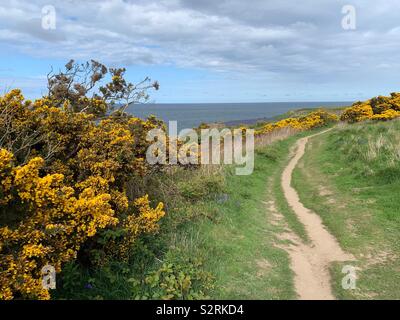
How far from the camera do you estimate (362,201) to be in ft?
37.4

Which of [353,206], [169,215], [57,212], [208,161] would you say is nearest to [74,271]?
[57,212]

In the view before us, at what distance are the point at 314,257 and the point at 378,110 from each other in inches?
1101

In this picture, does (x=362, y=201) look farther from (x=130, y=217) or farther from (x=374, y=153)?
(x=130, y=217)

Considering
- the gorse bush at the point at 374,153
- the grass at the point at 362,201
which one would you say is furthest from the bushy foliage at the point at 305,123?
the grass at the point at 362,201

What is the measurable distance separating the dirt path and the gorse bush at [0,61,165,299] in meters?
3.13

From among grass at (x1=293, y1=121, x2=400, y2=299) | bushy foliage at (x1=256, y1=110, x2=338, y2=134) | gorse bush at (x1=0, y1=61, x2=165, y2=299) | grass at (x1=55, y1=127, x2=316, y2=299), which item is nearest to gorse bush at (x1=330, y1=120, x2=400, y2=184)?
grass at (x1=293, y1=121, x2=400, y2=299)

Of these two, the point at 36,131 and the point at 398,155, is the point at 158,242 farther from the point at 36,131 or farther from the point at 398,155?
the point at 398,155

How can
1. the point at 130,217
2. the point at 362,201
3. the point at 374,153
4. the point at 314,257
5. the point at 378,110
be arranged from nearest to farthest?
the point at 130,217 < the point at 314,257 < the point at 362,201 < the point at 374,153 < the point at 378,110

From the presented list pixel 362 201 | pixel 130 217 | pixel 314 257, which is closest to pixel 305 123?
pixel 362 201

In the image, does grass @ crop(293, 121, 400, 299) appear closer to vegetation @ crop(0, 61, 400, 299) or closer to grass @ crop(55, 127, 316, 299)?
vegetation @ crop(0, 61, 400, 299)

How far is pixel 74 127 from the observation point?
7.29m

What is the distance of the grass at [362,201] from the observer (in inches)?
292

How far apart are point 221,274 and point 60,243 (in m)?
3.11

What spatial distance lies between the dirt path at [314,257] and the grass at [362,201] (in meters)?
0.22
